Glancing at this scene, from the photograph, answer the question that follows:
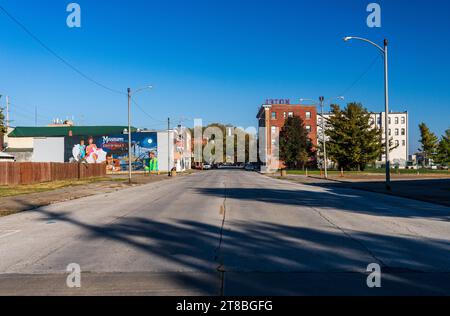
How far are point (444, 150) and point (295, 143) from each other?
3061cm

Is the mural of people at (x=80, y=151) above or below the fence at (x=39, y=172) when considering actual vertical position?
above

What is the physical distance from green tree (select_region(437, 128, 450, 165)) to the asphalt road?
83.7 m

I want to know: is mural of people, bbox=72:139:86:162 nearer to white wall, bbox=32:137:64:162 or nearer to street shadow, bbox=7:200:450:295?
white wall, bbox=32:137:64:162

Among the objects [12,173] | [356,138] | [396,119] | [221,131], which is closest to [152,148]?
[356,138]

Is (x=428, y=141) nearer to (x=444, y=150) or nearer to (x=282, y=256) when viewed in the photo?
(x=444, y=150)

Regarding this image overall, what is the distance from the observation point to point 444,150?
9206cm

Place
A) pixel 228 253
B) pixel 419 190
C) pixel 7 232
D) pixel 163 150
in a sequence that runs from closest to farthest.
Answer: pixel 228 253 → pixel 7 232 → pixel 419 190 → pixel 163 150

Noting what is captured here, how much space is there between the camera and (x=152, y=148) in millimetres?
81125

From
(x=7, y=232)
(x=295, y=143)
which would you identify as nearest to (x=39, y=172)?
(x=7, y=232)

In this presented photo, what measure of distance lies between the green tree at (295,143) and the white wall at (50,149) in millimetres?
42913

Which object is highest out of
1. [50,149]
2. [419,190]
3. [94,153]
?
[50,149]

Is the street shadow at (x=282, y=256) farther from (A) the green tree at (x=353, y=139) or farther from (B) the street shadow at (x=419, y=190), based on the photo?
(A) the green tree at (x=353, y=139)

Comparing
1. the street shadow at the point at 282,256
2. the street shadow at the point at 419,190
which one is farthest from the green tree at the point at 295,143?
the street shadow at the point at 282,256

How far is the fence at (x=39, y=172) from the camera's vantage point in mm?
39219
